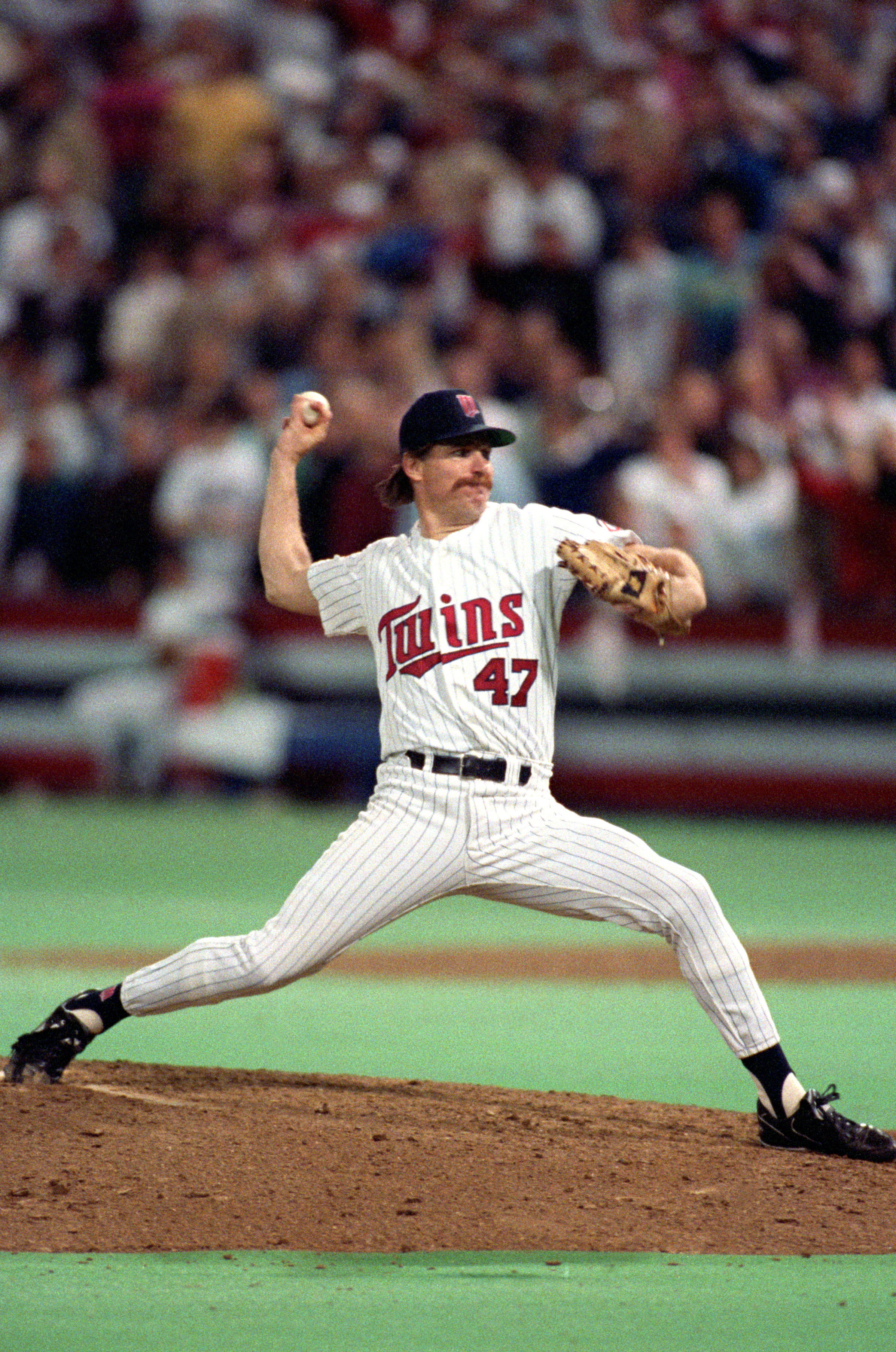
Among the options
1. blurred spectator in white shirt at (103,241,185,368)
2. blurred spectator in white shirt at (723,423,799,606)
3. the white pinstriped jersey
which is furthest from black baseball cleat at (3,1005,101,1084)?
blurred spectator in white shirt at (103,241,185,368)

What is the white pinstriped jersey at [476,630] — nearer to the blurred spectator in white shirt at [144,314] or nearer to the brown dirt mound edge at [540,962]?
the brown dirt mound edge at [540,962]

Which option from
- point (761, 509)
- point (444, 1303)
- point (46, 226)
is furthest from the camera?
point (46, 226)

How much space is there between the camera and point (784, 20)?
44.6 ft

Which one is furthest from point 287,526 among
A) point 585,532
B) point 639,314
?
point 639,314

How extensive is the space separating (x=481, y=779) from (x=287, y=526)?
88cm

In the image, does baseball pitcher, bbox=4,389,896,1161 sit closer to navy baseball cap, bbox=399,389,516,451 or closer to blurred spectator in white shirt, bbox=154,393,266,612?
navy baseball cap, bbox=399,389,516,451

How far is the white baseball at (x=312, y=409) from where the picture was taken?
5148 mm

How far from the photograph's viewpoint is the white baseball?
515 centimetres

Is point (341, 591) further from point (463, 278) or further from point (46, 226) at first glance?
point (46, 226)

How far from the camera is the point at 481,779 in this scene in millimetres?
4781

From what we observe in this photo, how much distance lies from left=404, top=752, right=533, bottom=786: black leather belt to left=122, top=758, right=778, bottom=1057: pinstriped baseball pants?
0.05 feet

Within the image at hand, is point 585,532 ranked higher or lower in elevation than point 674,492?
lower

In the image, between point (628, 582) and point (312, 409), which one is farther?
point (312, 409)

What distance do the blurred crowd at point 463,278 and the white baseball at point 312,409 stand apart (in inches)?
228
